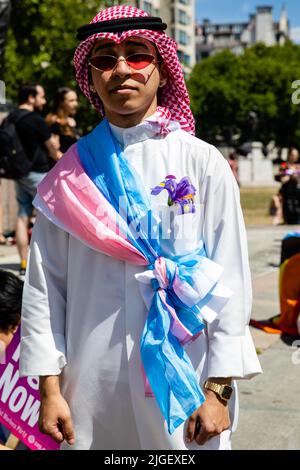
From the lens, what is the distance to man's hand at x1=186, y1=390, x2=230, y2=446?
2.21 metres

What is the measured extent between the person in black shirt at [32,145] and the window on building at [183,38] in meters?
83.3

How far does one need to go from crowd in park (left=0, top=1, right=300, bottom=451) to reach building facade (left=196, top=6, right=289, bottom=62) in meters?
127

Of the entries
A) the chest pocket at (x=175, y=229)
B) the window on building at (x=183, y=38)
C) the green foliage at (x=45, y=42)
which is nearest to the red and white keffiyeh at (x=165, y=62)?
the chest pocket at (x=175, y=229)

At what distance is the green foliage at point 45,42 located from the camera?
21562 millimetres

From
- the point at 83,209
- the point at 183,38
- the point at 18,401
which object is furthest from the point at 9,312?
the point at 183,38

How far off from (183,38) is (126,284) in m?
92.2

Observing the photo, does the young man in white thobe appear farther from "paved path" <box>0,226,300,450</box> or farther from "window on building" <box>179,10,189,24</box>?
"window on building" <box>179,10,189,24</box>

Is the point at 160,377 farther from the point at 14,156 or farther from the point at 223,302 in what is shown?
the point at 14,156

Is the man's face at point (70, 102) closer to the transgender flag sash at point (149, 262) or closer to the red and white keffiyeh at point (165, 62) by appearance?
the red and white keffiyeh at point (165, 62)

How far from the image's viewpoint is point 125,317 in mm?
2303

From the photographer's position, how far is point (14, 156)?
7.94 m

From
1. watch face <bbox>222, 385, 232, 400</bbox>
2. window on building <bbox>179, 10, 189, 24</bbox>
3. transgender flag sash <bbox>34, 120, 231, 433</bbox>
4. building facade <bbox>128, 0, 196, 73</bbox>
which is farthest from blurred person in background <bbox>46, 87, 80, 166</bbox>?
window on building <bbox>179, 10, 189, 24</bbox>

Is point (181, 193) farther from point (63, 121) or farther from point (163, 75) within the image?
point (63, 121)

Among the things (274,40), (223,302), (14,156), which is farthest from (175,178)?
(274,40)
